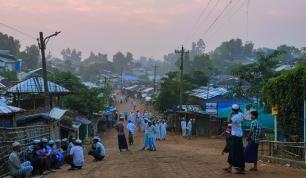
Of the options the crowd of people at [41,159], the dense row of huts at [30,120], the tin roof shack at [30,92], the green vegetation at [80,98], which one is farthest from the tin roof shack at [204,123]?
the crowd of people at [41,159]

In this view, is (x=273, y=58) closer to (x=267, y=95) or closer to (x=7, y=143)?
(x=267, y=95)

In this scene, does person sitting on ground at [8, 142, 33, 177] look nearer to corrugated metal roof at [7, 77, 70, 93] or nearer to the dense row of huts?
the dense row of huts

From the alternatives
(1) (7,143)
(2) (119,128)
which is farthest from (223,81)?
(1) (7,143)

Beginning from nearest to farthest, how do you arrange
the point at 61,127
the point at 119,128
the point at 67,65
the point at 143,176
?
the point at 143,176 < the point at 119,128 < the point at 61,127 < the point at 67,65

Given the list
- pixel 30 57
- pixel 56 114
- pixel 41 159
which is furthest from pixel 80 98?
pixel 30 57

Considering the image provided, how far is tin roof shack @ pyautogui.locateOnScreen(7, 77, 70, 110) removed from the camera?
30.7 metres

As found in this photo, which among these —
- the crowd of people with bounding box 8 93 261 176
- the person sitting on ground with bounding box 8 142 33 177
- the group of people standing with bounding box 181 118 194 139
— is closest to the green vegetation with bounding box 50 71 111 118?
the group of people standing with bounding box 181 118 194 139

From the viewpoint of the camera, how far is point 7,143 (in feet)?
52.4

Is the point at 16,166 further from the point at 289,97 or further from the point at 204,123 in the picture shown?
the point at 204,123

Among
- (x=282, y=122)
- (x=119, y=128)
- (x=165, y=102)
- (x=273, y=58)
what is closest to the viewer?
(x=282, y=122)

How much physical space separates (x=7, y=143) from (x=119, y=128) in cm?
792

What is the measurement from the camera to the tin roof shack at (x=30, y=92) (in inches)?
1208

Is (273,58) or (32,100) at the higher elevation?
(273,58)

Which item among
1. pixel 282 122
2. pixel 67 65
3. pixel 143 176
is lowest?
pixel 143 176
